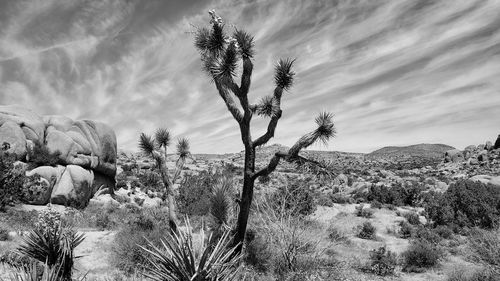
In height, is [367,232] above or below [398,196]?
below

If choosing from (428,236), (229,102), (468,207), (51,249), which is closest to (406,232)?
(428,236)

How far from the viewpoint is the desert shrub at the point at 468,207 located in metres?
15.5

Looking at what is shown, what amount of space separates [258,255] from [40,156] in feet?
59.2

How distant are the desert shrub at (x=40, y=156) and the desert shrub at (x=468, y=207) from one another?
23.6m

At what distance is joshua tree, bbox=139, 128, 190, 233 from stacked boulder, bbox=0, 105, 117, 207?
11539mm

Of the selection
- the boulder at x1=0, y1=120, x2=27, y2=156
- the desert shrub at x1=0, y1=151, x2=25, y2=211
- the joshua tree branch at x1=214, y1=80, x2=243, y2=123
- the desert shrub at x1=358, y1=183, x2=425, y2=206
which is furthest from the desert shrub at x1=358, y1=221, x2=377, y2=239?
the boulder at x1=0, y1=120, x2=27, y2=156

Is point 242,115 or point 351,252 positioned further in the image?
point 351,252

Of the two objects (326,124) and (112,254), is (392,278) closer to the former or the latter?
(326,124)

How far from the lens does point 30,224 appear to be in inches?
538

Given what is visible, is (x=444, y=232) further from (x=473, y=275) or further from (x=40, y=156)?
(x=40, y=156)

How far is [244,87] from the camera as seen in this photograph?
30.6 feet

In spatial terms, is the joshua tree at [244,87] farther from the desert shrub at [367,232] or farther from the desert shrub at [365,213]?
the desert shrub at [365,213]

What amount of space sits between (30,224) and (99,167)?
45.0 ft

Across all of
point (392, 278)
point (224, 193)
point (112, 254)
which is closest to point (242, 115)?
point (224, 193)
